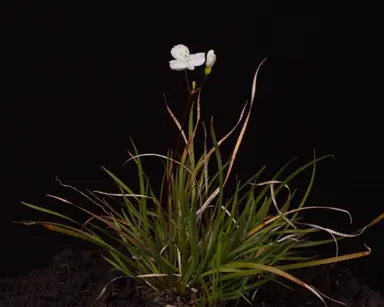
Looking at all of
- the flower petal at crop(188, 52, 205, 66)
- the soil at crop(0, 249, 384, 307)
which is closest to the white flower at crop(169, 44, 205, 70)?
the flower petal at crop(188, 52, 205, 66)

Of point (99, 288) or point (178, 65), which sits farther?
point (99, 288)

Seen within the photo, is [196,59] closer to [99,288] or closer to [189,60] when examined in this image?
[189,60]

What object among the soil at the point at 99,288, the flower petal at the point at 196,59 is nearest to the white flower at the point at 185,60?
the flower petal at the point at 196,59

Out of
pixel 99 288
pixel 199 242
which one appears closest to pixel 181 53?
pixel 199 242

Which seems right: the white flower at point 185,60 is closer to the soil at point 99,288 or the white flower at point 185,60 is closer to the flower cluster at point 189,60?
the flower cluster at point 189,60

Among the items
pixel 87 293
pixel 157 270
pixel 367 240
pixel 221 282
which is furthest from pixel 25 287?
pixel 367 240

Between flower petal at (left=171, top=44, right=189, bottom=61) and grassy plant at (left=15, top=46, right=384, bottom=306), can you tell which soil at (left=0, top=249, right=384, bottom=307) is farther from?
flower petal at (left=171, top=44, right=189, bottom=61)

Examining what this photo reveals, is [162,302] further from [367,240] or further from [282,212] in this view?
[367,240]
